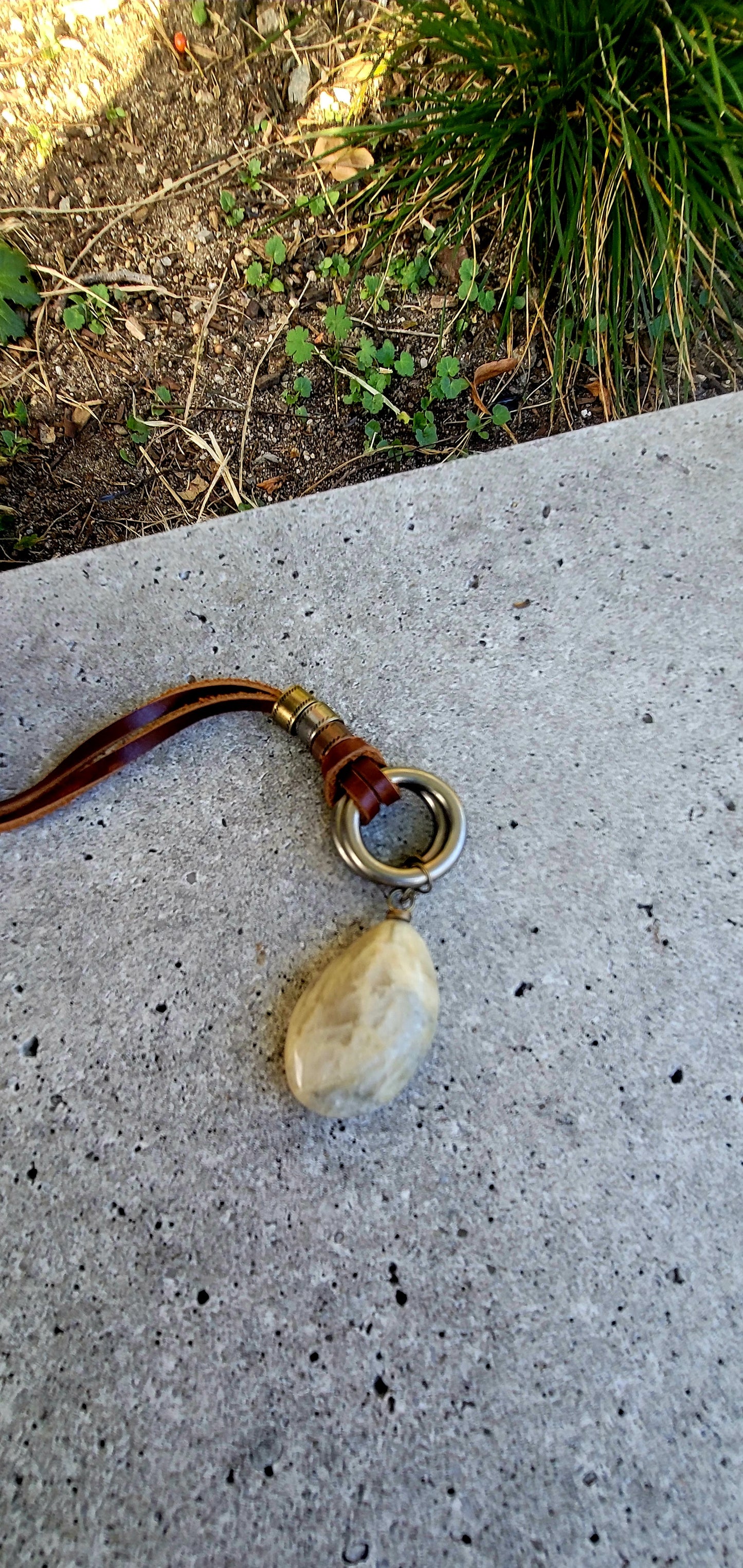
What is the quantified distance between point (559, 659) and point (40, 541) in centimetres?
105

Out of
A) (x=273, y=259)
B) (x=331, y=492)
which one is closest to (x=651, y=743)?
(x=331, y=492)

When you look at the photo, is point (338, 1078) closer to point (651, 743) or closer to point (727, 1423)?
point (727, 1423)

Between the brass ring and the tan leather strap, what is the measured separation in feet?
0.09

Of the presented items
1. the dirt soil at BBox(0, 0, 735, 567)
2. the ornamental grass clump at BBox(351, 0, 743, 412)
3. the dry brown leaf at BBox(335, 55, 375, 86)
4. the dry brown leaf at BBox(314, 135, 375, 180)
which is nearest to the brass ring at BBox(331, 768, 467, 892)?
the dirt soil at BBox(0, 0, 735, 567)

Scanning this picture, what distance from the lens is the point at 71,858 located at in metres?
1.29

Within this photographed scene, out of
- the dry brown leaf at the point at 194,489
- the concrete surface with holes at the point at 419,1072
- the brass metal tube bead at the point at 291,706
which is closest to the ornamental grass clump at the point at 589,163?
the concrete surface with holes at the point at 419,1072

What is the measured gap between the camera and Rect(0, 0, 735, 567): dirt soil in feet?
5.40

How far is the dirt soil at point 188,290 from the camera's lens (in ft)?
5.40

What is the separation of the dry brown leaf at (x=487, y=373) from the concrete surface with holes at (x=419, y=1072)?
0.17m

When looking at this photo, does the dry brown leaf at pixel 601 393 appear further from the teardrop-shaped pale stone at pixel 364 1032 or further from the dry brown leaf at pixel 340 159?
the teardrop-shaped pale stone at pixel 364 1032

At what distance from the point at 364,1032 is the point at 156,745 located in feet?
1.90

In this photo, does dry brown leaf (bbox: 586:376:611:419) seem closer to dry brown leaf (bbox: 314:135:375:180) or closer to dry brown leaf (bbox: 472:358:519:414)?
dry brown leaf (bbox: 472:358:519:414)

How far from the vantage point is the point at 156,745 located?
132 centimetres


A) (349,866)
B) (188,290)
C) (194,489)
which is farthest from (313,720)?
(188,290)
